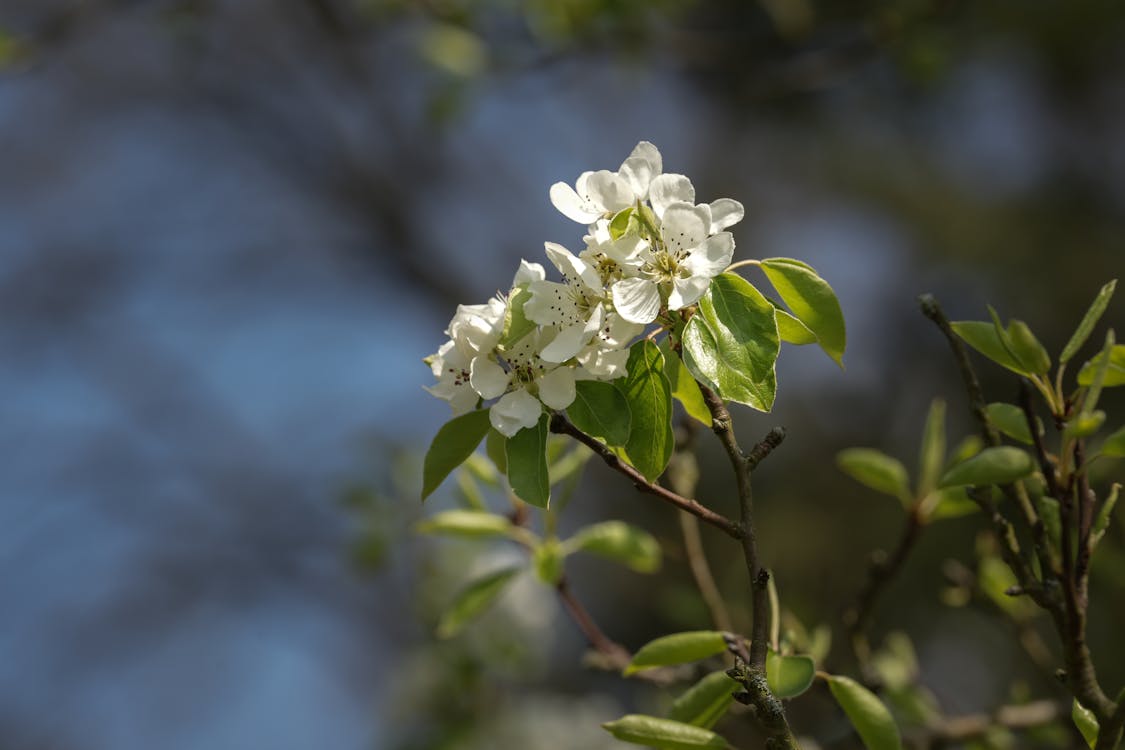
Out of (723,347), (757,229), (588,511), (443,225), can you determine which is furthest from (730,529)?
(443,225)

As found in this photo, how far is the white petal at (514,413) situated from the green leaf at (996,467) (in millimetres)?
278

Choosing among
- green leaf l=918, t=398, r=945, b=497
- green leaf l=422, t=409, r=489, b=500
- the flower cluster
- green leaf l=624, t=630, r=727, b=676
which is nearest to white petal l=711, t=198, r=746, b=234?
the flower cluster

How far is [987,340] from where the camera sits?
2.27 ft

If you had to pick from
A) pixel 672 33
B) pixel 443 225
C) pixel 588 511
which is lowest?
pixel 588 511

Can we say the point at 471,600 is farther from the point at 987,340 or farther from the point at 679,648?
the point at 987,340

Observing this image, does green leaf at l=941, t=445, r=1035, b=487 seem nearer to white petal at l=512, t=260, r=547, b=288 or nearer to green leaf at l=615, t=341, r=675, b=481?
green leaf at l=615, t=341, r=675, b=481

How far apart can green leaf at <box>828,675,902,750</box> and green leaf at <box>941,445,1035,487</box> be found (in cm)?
20

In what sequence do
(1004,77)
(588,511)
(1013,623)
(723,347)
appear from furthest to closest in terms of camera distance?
(1004,77) < (588,511) < (1013,623) < (723,347)

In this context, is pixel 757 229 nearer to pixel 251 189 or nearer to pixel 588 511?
pixel 588 511

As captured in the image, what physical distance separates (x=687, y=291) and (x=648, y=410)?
8cm

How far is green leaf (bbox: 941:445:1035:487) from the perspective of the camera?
63 cm

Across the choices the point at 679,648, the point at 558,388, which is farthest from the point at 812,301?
the point at 679,648

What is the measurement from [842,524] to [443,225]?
2719 millimetres

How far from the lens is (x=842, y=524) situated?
3521 millimetres
